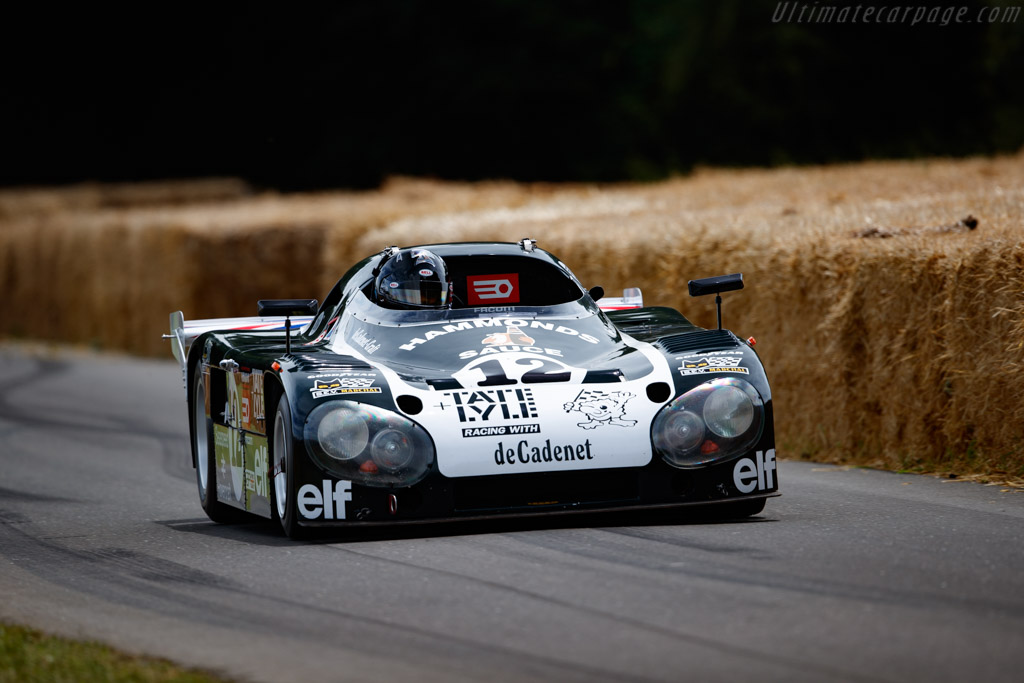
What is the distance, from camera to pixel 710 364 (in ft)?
26.1

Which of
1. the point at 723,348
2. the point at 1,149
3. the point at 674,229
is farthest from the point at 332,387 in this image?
the point at 1,149

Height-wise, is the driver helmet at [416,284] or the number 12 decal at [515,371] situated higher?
the driver helmet at [416,284]

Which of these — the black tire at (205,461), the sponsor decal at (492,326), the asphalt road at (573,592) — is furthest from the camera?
the black tire at (205,461)

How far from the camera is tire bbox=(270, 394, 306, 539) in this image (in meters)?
7.64

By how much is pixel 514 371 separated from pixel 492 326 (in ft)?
2.27

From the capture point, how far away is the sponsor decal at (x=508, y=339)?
836 centimetres

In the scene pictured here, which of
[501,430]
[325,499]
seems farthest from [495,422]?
[325,499]

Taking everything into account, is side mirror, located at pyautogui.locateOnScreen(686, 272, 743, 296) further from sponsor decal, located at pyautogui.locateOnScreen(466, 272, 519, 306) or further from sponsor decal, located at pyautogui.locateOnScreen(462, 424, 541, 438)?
sponsor decal, located at pyautogui.locateOnScreen(462, 424, 541, 438)

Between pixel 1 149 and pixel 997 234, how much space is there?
45.4 metres

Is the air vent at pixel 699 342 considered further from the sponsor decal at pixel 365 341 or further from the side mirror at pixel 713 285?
the sponsor decal at pixel 365 341

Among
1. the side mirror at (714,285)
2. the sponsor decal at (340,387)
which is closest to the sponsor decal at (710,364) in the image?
the side mirror at (714,285)

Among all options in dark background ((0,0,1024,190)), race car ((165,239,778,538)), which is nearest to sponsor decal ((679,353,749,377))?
race car ((165,239,778,538))

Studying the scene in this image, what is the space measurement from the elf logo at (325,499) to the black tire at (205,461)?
73.6 inches

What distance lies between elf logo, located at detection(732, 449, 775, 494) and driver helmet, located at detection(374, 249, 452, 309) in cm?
196
